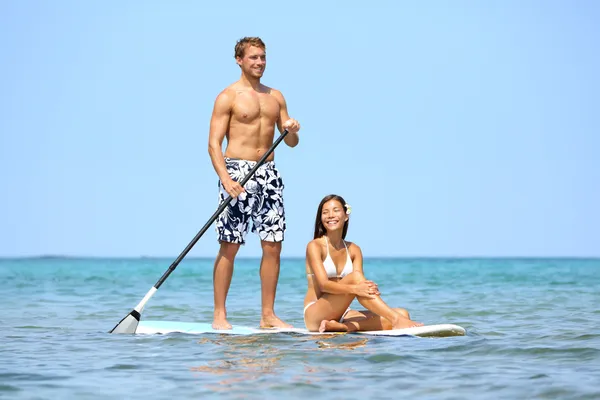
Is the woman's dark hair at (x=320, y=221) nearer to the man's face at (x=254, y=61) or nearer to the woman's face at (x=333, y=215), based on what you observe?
the woman's face at (x=333, y=215)

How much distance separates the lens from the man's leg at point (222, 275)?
704 centimetres

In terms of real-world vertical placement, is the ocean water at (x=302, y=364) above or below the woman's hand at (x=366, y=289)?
below

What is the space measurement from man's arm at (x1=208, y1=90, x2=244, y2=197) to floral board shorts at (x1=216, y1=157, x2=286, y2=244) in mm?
140

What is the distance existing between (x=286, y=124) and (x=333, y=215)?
2.67 feet

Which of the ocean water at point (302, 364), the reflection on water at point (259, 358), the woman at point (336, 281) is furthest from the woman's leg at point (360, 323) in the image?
the ocean water at point (302, 364)

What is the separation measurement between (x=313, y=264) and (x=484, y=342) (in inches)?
52.8

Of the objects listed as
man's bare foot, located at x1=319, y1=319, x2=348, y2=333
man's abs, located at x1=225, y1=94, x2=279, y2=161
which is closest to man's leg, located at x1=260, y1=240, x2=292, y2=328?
man's bare foot, located at x1=319, y1=319, x2=348, y2=333

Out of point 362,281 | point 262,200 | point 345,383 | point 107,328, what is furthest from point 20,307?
point 345,383

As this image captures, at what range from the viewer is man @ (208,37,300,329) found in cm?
700

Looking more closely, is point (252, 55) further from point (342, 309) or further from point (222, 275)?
point (342, 309)

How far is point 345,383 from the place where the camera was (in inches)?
187

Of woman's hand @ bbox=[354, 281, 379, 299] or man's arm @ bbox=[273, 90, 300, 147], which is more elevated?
man's arm @ bbox=[273, 90, 300, 147]

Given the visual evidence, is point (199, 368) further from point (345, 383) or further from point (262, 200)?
point (262, 200)

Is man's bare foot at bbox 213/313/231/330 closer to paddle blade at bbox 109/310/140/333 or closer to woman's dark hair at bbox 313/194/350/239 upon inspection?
paddle blade at bbox 109/310/140/333
